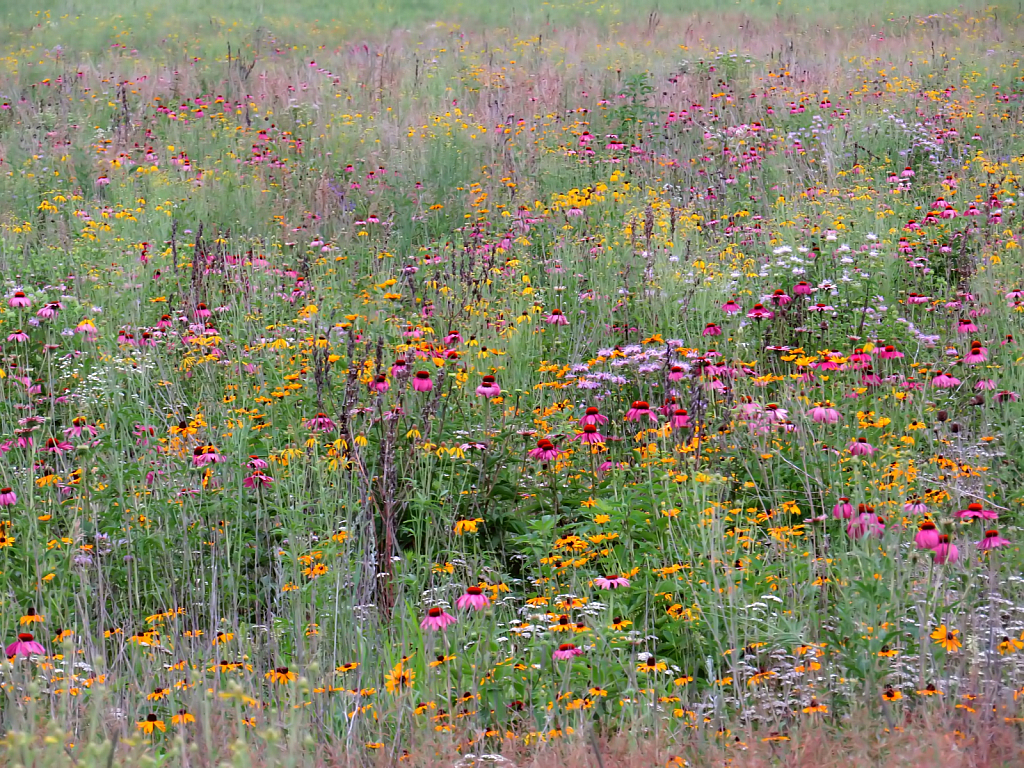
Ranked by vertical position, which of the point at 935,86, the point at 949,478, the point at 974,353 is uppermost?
the point at 935,86

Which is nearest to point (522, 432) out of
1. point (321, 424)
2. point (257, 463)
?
point (321, 424)

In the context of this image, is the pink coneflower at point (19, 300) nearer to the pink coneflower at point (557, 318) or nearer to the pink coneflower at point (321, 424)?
the pink coneflower at point (321, 424)

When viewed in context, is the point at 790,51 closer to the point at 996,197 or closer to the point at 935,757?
the point at 996,197

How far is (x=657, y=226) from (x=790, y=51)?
6302 millimetres

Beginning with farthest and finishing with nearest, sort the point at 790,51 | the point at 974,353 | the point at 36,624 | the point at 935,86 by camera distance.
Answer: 1. the point at 790,51
2. the point at 935,86
3. the point at 974,353
4. the point at 36,624

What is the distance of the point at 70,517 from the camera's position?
328 cm

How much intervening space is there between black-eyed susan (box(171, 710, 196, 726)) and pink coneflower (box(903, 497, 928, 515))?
2037 mm

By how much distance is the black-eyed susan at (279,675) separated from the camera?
2364 millimetres

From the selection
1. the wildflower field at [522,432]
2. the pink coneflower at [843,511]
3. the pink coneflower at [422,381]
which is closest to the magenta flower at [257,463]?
the wildflower field at [522,432]

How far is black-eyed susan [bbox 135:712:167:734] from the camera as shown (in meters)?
2.19

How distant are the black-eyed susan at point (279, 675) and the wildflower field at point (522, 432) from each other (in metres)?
0.02

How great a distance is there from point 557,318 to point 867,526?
97.5 inches

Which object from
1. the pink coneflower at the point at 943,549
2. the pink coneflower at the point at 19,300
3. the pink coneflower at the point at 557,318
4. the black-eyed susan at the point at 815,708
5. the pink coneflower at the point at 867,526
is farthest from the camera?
the pink coneflower at the point at 557,318

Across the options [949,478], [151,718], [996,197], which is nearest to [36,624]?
[151,718]
